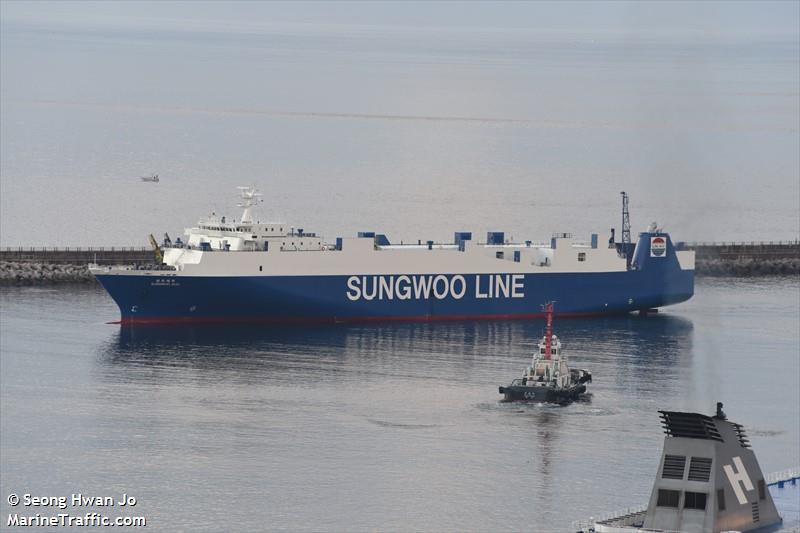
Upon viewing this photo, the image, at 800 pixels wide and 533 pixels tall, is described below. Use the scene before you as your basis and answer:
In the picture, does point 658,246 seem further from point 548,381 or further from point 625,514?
point 625,514

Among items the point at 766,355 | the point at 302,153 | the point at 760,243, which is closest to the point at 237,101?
the point at 302,153

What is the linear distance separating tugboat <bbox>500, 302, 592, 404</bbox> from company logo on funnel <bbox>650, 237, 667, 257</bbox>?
18400 millimetres

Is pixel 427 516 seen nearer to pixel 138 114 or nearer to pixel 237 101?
pixel 138 114

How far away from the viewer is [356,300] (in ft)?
194

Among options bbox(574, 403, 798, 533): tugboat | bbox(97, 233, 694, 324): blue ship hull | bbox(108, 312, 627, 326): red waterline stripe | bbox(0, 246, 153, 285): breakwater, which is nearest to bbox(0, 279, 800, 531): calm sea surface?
bbox(108, 312, 627, 326): red waterline stripe

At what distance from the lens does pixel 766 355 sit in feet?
170

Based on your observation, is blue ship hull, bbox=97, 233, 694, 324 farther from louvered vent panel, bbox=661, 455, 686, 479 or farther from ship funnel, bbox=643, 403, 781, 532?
louvered vent panel, bbox=661, 455, 686, 479

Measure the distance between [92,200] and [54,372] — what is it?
145 ft

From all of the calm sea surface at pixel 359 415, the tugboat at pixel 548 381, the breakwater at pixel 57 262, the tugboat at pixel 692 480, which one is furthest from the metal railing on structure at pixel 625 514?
the breakwater at pixel 57 262

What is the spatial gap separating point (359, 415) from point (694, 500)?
16.2 meters

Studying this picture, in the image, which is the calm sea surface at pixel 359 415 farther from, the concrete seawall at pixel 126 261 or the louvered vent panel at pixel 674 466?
the louvered vent panel at pixel 674 466

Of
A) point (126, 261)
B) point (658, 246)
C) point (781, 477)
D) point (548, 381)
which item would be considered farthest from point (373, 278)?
point (781, 477)

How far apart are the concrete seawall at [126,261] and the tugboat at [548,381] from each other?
53.3ft

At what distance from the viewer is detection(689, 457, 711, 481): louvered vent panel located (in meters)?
27.1
